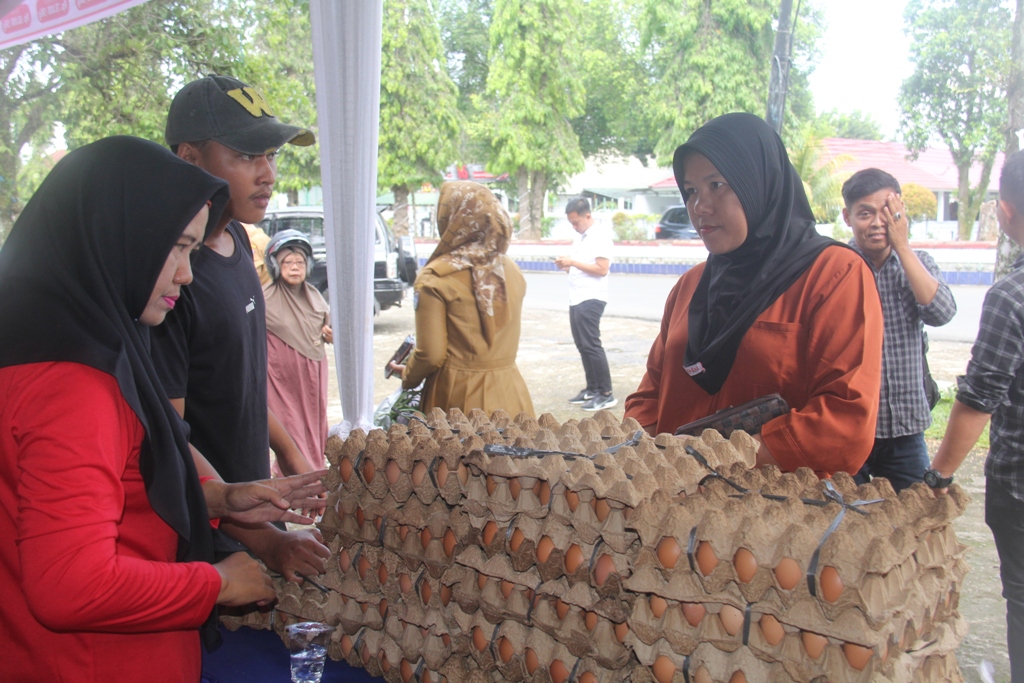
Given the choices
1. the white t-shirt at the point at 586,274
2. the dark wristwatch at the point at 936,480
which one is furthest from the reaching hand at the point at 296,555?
the white t-shirt at the point at 586,274

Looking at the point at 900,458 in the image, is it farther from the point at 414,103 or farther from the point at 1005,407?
the point at 414,103

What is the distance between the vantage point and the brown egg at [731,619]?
992 millimetres

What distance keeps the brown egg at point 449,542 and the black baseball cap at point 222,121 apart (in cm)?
124

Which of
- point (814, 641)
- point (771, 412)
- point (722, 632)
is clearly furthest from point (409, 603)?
point (771, 412)

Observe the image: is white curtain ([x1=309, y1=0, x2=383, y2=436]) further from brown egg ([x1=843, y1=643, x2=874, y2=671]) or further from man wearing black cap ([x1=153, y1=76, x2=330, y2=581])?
brown egg ([x1=843, y1=643, x2=874, y2=671])

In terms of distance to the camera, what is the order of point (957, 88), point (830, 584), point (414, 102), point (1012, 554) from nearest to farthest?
1. point (830, 584)
2. point (1012, 554)
3. point (957, 88)
4. point (414, 102)

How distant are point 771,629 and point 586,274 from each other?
594 cm

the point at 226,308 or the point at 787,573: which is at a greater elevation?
the point at 226,308

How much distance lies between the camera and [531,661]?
121 cm

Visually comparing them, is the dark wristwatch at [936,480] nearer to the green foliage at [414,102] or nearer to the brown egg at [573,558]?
the brown egg at [573,558]

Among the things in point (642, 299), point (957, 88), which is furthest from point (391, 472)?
point (957, 88)

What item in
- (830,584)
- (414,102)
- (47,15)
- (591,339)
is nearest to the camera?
(830,584)

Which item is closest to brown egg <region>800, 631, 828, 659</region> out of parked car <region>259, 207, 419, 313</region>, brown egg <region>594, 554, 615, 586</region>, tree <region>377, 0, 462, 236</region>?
brown egg <region>594, 554, 615, 586</region>

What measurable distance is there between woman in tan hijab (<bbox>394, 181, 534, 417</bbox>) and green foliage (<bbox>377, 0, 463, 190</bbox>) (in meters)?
23.6
